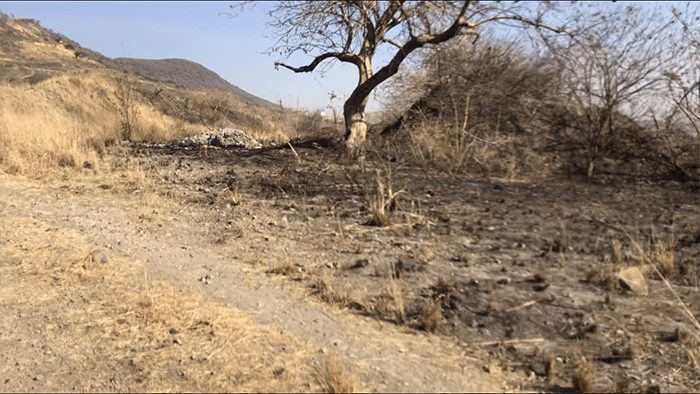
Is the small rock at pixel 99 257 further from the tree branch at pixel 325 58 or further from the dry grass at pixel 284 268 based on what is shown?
the tree branch at pixel 325 58

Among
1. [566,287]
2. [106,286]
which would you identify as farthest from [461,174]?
[106,286]

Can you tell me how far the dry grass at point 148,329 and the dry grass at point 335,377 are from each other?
104 millimetres

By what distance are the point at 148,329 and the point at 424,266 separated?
82.7 inches

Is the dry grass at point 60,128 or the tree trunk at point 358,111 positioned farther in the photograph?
the tree trunk at point 358,111

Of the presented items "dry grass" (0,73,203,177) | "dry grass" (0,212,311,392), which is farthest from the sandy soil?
"dry grass" (0,73,203,177)

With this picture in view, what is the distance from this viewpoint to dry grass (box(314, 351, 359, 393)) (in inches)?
104

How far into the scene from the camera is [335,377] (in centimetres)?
269

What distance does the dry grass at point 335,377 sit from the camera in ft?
8.66

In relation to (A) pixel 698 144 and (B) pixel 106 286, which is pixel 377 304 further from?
(A) pixel 698 144

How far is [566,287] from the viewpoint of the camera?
382cm

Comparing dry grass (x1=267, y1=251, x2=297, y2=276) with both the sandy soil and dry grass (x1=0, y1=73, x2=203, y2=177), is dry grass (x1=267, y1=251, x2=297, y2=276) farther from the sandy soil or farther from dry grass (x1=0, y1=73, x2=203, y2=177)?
Answer: dry grass (x1=0, y1=73, x2=203, y2=177)

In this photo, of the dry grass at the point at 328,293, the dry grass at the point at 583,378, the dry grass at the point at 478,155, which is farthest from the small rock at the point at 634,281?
the dry grass at the point at 478,155

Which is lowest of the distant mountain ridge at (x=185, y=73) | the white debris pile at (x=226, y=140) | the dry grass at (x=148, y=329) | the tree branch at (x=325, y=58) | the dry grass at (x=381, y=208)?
the dry grass at (x=148, y=329)

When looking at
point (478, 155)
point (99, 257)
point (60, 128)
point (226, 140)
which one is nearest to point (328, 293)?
point (99, 257)
